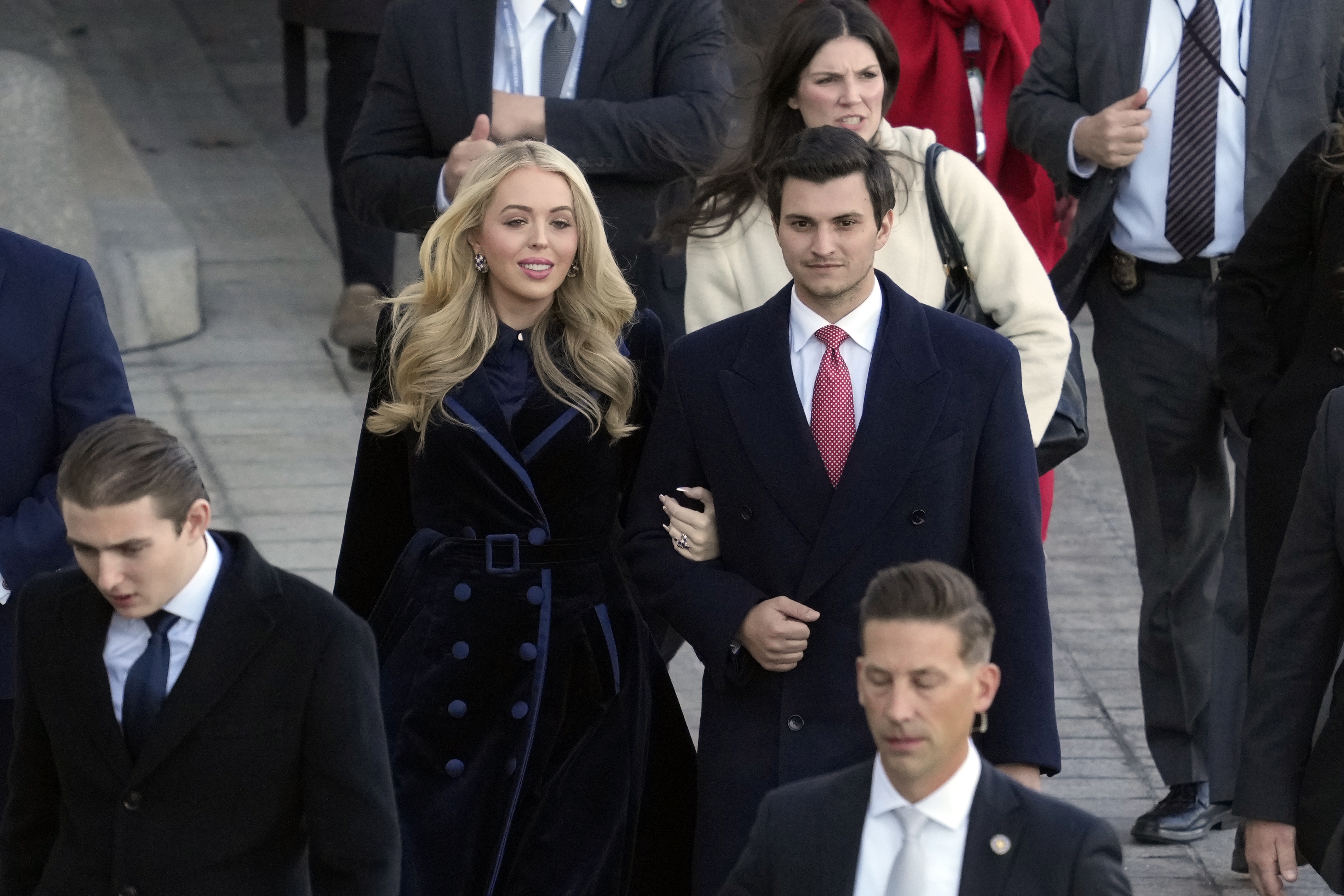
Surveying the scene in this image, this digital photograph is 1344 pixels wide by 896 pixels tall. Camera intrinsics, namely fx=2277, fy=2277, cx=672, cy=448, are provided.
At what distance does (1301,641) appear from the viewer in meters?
3.95

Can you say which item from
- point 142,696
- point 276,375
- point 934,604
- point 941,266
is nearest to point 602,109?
point 941,266

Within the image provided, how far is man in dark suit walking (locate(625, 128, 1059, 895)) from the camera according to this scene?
4.29m

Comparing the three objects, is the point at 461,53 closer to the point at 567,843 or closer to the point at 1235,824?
the point at 567,843

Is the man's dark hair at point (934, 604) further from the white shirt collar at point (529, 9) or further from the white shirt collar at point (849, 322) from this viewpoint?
the white shirt collar at point (529, 9)

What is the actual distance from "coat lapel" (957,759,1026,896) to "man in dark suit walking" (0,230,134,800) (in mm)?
2070

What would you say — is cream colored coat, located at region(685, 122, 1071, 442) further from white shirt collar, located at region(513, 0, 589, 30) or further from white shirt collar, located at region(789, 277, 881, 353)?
white shirt collar, located at region(513, 0, 589, 30)

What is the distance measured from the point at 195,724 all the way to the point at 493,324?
55.6 inches

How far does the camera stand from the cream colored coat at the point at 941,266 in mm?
4945

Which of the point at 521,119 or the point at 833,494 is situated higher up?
the point at 521,119

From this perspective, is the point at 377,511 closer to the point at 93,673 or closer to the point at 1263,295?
the point at 93,673

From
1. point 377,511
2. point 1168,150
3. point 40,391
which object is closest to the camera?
point 40,391

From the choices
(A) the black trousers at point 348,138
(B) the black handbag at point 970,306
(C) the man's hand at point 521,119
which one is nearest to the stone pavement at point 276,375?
(A) the black trousers at point 348,138

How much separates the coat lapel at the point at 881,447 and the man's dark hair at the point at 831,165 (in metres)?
0.29

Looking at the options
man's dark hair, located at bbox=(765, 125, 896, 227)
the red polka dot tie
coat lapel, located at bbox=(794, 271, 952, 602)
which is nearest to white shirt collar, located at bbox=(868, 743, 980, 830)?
coat lapel, located at bbox=(794, 271, 952, 602)
